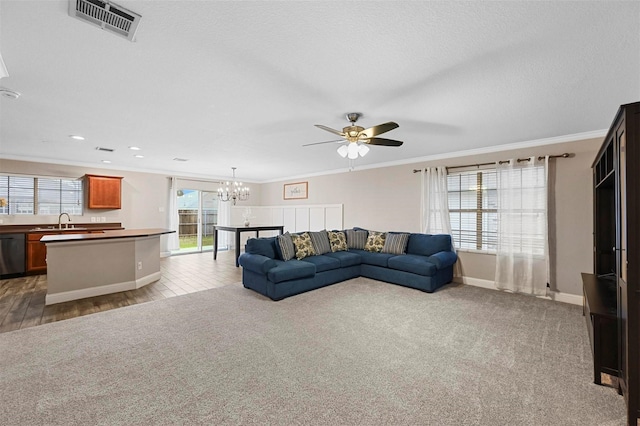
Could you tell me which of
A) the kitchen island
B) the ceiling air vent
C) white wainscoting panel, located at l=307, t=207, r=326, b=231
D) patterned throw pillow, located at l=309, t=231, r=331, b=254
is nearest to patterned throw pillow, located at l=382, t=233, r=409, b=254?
patterned throw pillow, located at l=309, t=231, r=331, b=254

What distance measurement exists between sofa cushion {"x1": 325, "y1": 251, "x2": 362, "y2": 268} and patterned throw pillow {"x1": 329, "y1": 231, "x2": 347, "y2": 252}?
257 millimetres

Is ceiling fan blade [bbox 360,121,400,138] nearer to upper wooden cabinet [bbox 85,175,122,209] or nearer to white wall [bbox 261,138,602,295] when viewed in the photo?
white wall [bbox 261,138,602,295]

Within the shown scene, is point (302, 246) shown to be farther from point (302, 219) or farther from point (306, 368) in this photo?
point (302, 219)

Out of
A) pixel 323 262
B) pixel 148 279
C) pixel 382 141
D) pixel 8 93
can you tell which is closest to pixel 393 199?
pixel 323 262

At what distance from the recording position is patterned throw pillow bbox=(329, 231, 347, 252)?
18.3 feet

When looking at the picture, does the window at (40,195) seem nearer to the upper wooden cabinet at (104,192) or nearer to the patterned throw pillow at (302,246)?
the upper wooden cabinet at (104,192)

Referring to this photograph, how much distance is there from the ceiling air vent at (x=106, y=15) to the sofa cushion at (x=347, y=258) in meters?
4.07

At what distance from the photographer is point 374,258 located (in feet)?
16.7

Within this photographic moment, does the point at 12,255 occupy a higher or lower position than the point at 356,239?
lower

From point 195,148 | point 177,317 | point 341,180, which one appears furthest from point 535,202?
point 195,148

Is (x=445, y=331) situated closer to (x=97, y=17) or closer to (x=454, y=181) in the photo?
(x=454, y=181)

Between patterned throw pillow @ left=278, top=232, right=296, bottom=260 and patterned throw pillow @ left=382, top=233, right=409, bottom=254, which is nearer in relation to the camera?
patterned throw pillow @ left=278, top=232, right=296, bottom=260

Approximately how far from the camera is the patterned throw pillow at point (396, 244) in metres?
5.24

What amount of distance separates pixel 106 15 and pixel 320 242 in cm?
430
